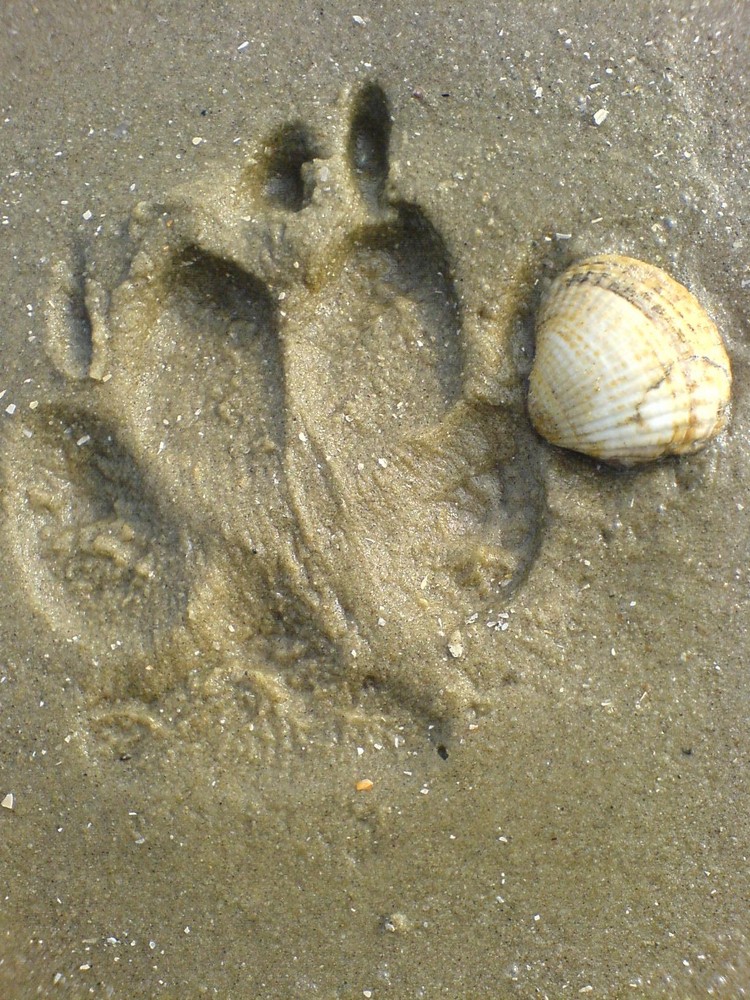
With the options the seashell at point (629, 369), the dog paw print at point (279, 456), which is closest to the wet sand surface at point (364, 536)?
the dog paw print at point (279, 456)

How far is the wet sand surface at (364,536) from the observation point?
2195 millimetres

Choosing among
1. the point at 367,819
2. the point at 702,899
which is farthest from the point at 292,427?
the point at 702,899

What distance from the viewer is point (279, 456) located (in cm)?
233

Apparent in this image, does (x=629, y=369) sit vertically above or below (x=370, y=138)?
A: below

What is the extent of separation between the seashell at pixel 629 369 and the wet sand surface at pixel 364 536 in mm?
119

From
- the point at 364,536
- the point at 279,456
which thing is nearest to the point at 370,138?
the point at 279,456

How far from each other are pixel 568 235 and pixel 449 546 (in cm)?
100

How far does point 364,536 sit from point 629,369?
34.9 inches

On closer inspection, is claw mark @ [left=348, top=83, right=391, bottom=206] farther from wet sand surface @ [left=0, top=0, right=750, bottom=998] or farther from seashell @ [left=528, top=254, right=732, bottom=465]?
seashell @ [left=528, top=254, right=732, bottom=465]

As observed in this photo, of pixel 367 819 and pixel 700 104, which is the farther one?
pixel 700 104

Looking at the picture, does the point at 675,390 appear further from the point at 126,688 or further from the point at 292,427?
the point at 126,688

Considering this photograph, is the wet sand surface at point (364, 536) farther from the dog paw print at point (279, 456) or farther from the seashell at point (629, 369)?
the seashell at point (629, 369)

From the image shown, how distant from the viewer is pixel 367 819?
2213 mm

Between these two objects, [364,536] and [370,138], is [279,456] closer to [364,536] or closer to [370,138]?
[364,536]
